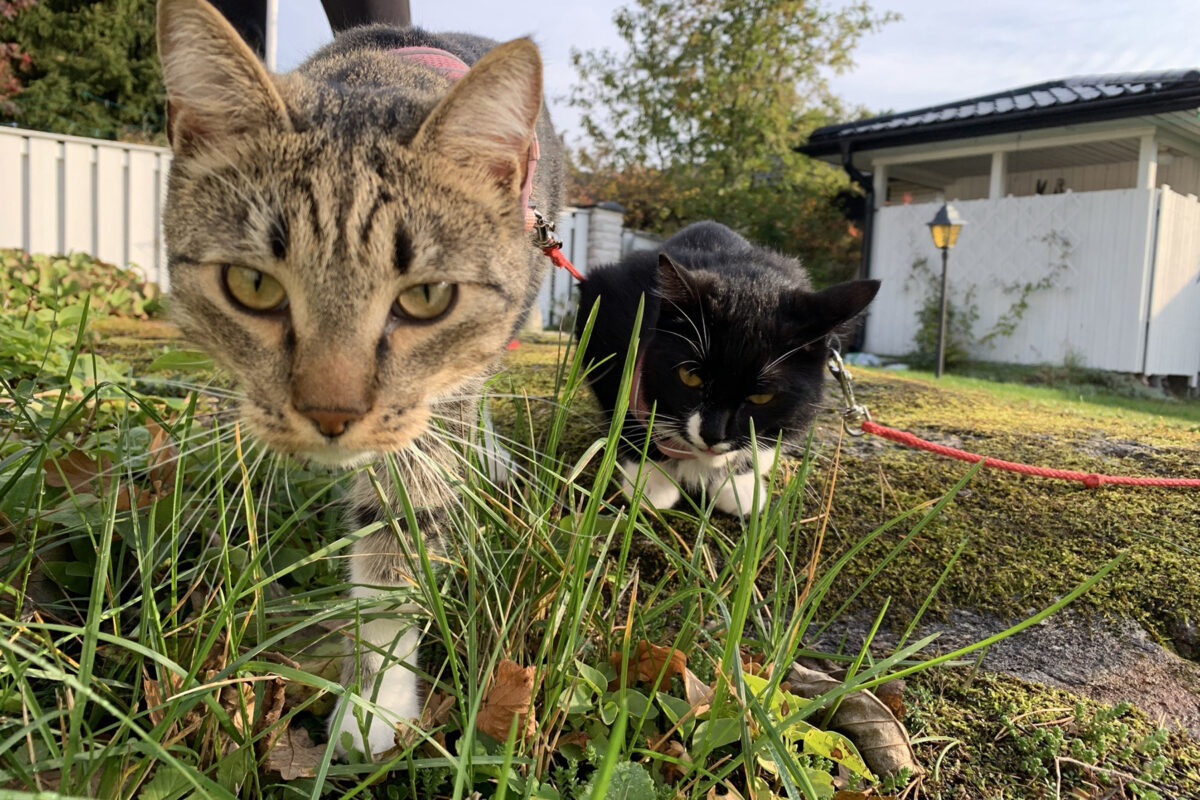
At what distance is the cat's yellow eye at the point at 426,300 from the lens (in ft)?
4.21

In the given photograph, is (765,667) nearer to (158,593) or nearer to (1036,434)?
(158,593)

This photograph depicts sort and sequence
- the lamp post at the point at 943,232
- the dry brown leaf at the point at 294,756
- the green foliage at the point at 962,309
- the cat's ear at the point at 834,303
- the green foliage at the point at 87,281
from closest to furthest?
the dry brown leaf at the point at 294,756 → the cat's ear at the point at 834,303 → the green foliage at the point at 87,281 → the lamp post at the point at 943,232 → the green foliage at the point at 962,309

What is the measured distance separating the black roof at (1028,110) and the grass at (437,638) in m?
10.2

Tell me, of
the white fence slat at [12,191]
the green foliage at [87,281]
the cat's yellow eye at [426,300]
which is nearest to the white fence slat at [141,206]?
the white fence slat at [12,191]

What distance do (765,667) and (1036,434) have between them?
7.05 feet

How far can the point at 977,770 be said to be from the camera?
1.18 meters

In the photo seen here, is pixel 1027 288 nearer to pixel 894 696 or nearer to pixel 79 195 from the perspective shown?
pixel 894 696

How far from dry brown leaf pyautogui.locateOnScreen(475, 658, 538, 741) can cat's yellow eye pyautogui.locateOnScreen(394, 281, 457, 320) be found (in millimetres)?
610

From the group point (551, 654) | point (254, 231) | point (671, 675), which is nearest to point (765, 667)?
point (671, 675)

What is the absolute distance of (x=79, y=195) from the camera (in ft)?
24.7

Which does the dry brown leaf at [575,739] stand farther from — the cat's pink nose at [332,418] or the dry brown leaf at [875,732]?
the cat's pink nose at [332,418]

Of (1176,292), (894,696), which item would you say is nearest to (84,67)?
(894,696)

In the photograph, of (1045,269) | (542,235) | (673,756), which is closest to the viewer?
(673,756)

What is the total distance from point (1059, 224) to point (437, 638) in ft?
39.0
